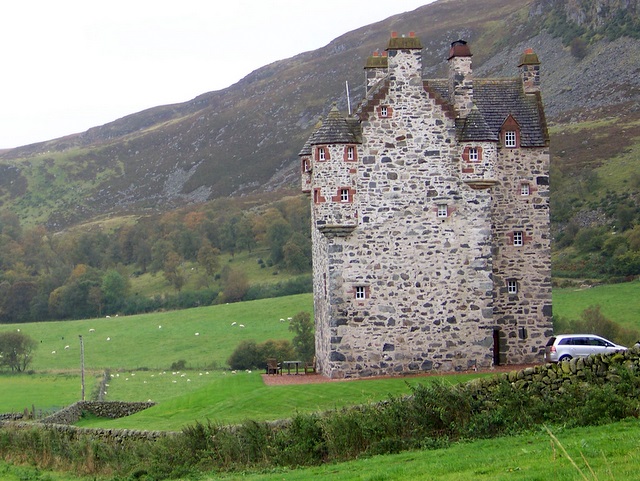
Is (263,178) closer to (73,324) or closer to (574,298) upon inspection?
(73,324)

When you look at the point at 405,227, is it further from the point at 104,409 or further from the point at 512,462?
the point at 512,462

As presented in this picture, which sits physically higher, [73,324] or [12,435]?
[12,435]

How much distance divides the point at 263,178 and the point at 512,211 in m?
147

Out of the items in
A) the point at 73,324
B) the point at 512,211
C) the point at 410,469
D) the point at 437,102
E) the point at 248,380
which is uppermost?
the point at 437,102

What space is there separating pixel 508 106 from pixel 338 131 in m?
7.65

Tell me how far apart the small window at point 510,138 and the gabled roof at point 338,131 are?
6203 millimetres

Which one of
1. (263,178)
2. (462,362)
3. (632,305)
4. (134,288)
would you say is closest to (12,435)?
(462,362)

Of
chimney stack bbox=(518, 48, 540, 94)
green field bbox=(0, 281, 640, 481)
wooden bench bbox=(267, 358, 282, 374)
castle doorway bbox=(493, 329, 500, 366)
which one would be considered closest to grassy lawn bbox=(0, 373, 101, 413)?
green field bbox=(0, 281, 640, 481)

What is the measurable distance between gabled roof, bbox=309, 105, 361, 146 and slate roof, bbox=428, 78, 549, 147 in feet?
13.4

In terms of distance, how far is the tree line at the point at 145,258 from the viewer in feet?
340

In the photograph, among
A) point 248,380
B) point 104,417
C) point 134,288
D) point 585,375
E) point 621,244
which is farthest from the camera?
point 134,288

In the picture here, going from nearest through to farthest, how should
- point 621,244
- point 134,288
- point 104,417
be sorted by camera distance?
point 104,417, point 621,244, point 134,288

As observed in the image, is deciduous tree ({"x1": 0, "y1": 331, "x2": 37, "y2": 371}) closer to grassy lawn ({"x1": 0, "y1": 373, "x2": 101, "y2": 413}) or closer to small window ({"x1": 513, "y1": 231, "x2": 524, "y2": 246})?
grassy lawn ({"x1": 0, "y1": 373, "x2": 101, "y2": 413})

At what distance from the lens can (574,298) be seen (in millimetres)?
67312
